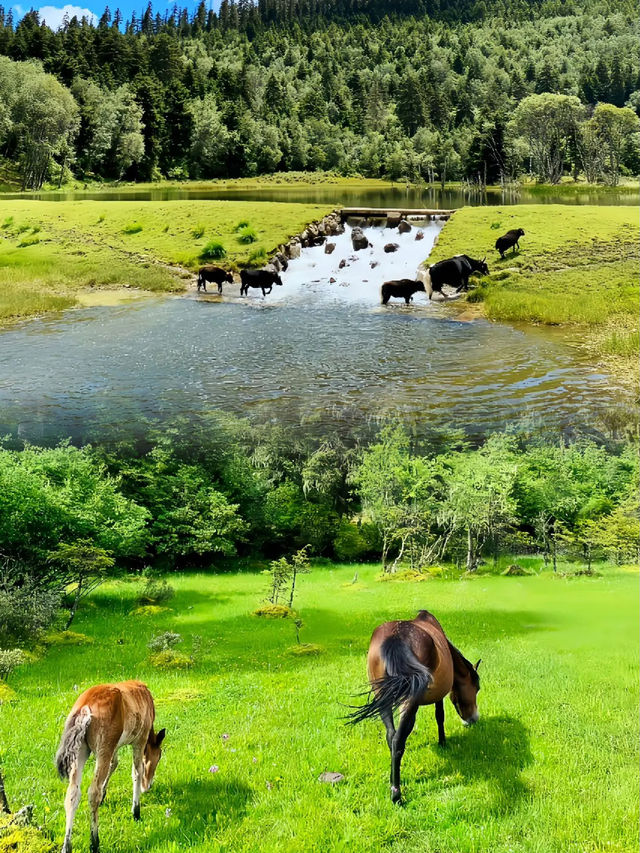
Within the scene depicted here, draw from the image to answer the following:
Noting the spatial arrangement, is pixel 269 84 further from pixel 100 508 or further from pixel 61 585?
pixel 61 585

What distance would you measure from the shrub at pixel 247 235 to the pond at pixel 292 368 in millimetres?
948

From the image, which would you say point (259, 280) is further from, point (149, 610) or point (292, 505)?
point (292, 505)

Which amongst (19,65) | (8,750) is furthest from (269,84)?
Result: (8,750)

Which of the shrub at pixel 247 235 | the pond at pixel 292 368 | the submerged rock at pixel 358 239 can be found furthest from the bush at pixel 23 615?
the submerged rock at pixel 358 239

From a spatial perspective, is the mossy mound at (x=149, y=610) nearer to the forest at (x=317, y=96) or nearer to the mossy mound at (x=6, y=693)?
the mossy mound at (x=6, y=693)

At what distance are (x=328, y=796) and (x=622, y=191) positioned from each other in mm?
11560

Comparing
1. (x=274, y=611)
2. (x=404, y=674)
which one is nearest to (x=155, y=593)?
(x=274, y=611)

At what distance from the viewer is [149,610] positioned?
15703 millimetres

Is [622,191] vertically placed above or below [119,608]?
above

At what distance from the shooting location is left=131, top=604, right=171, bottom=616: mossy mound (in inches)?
611

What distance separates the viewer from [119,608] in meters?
16.6

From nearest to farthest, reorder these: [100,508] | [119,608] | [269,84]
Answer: [269,84], [119,608], [100,508]

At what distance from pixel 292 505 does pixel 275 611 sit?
470cm

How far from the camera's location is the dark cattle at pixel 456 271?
36.0 feet
